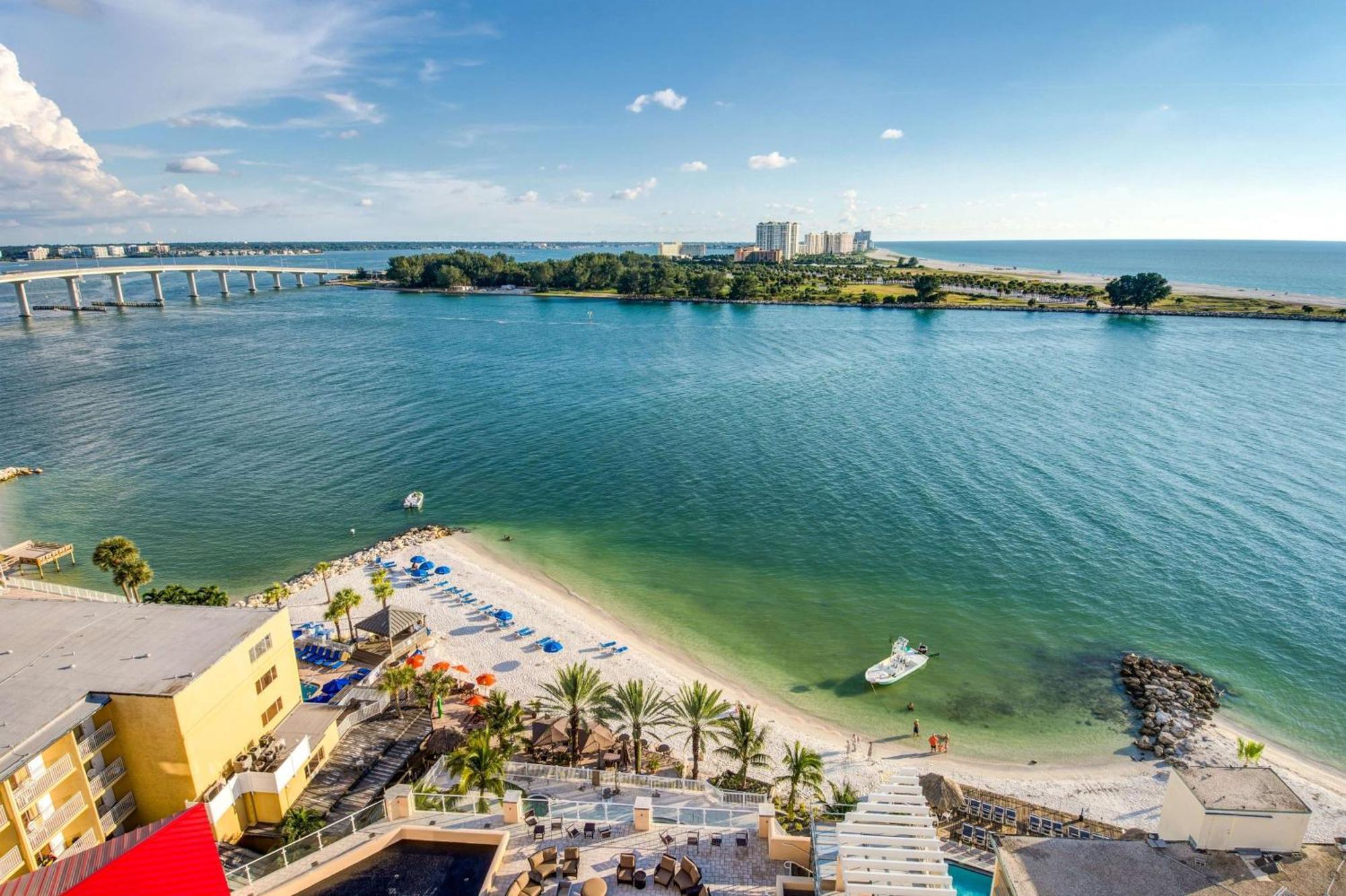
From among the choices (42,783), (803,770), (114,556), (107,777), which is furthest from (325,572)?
(803,770)

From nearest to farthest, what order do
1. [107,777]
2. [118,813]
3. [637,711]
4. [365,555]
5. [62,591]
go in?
[107,777], [118,813], [637,711], [62,591], [365,555]

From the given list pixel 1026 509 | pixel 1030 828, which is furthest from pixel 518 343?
pixel 1030 828

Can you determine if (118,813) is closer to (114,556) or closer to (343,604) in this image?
(343,604)

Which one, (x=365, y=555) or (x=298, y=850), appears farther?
(x=365, y=555)

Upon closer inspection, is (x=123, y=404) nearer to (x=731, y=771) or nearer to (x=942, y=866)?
(x=731, y=771)

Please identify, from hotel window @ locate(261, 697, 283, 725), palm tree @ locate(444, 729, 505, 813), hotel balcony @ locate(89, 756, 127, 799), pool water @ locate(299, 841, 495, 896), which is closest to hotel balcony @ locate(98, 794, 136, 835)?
hotel balcony @ locate(89, 756, 127, 799)

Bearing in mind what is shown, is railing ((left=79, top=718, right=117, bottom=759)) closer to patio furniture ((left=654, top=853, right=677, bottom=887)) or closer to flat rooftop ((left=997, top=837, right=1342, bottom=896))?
patio furniture ((left=654, top=853, right=677, bottom=887))

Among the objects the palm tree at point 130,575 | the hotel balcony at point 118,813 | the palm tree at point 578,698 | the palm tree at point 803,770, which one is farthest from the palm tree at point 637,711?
the palm tree at point 130,575

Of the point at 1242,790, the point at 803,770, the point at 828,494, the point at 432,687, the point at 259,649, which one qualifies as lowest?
the point at 828,494
